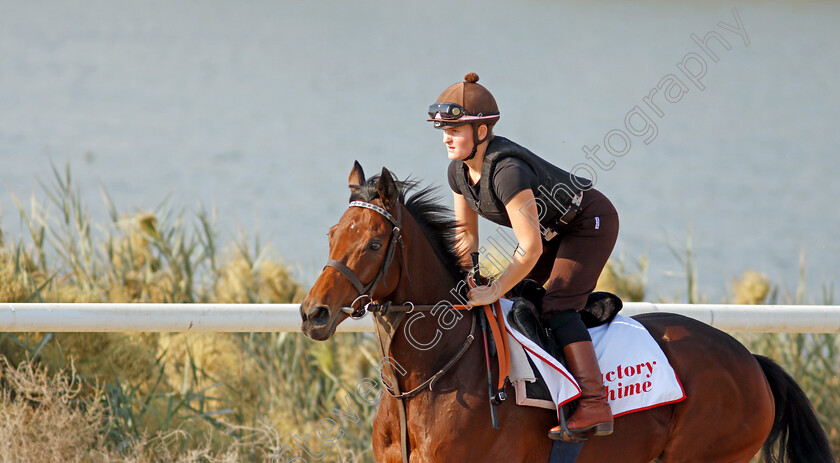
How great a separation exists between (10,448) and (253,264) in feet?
9.10

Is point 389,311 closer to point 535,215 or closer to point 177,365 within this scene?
point 535,215

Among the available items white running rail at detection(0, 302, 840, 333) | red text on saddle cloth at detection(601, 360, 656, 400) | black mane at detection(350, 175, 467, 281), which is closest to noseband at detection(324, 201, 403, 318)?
black mane at detection(350, 175, 467, 281)

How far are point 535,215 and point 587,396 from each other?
671 millimetres

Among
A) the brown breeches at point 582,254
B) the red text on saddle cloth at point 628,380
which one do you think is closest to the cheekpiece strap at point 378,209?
the brown breeches at point 582,254

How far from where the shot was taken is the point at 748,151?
17.3m

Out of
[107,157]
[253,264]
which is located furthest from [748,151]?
[253,264]

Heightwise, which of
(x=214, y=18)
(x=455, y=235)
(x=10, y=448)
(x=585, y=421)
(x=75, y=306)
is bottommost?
(x=10, y=448)

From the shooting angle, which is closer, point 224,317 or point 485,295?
point 485,295

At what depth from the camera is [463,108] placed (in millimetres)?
3115

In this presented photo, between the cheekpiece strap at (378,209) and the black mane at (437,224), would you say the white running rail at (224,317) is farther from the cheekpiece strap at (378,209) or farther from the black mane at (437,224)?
the cheekpiece strap at (378,209)

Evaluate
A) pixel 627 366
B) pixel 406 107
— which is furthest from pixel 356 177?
pixel 406 107

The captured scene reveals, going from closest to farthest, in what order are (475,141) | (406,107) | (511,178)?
(511,178) < (475,141) < (406,107)

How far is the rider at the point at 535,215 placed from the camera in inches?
120

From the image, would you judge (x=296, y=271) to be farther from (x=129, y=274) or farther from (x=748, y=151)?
(x=748, y=151)
